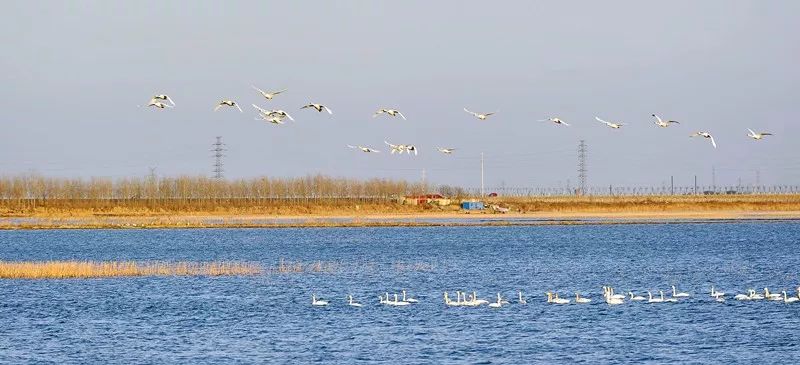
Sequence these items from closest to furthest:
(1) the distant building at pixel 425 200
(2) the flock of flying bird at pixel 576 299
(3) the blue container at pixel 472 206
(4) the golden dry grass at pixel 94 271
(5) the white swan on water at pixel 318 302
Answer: (2) the flock of flying bird at pixel 576 299, (5) the white swan on water at pixel 318 302, (4) the golden dry grass at pixel 94 271, (3) the blue container at pixel 472 206, (1) the distant building at pixel 425 200

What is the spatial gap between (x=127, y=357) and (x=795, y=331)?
21262 mm

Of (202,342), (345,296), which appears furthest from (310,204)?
→ (202,342)

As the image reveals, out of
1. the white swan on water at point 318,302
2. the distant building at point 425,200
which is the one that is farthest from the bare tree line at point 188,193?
the white swan on water at point 318,302

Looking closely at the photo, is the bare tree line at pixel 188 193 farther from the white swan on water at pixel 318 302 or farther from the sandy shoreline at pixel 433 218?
the white swan on water at pixel 318 302

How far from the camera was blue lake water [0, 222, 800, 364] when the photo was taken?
1543 inches

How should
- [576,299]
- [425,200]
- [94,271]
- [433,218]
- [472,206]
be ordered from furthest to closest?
1. [425,200]
2. [472,206]
3. [433,218]
4. [94,271]
5. [576,299]

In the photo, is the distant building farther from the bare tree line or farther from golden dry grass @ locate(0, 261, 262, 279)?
golden dry grass @ locate(0, 261, 262, 279)

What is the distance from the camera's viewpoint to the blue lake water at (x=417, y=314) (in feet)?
129

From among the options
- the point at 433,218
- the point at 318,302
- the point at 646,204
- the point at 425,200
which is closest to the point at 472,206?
the point at 425,200

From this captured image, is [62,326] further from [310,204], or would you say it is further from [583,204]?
[583,204]

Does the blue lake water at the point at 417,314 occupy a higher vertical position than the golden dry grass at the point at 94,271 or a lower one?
lower

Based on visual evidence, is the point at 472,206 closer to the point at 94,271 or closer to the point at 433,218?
the point at 433,218

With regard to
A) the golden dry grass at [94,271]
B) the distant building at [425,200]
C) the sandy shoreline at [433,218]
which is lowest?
the golden dry grass at [94,271]

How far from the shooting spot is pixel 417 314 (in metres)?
48.4
